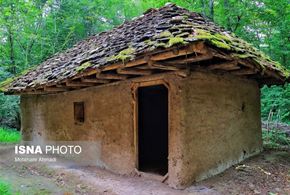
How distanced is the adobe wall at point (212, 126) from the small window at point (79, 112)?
3851mm

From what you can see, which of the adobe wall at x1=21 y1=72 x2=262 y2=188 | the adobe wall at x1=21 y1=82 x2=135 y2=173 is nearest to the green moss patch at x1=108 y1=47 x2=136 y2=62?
the adobe wall at x1=21 y1=72 x2=262 y2=188

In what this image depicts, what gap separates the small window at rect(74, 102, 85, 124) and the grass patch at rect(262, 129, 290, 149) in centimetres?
584

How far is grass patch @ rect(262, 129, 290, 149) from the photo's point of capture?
31.5 ft

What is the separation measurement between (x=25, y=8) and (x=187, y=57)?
555 inches

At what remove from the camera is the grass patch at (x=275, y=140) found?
9594 mm

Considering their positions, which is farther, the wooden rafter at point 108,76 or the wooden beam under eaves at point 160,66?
the wooden rafter at point 108,76

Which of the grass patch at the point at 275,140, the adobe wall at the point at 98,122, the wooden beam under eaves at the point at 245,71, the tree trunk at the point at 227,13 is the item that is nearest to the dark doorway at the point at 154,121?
the adobe wall at the point at 98,122

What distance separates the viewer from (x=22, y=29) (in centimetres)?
1644

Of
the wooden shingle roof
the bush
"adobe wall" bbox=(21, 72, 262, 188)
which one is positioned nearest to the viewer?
the wooden shingle roof

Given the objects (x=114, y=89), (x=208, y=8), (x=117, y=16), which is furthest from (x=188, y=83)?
(x=117, y=16)

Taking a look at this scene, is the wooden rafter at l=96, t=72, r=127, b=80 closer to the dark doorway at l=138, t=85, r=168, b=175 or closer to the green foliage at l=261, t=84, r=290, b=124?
the dark doorway at l=138, t=85, r=168, b=175

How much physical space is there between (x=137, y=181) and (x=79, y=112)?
11.0 feet

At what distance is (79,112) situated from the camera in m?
8.61

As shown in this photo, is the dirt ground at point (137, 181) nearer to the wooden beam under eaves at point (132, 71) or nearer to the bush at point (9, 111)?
the wooden beam under eaves at point (132, 71)
